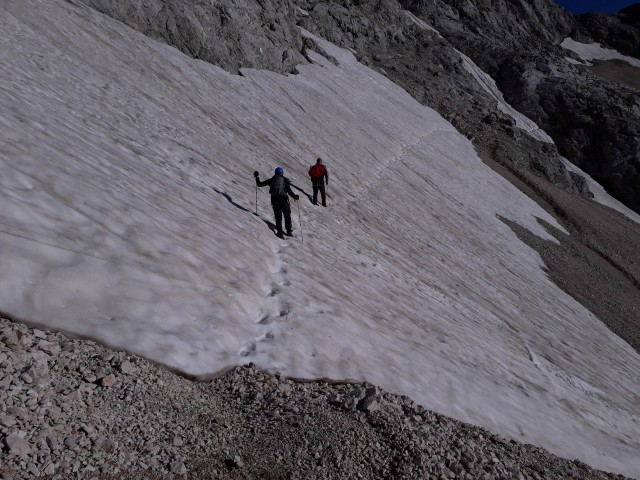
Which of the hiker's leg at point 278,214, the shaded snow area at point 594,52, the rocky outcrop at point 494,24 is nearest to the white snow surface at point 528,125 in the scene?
the rocky outcrop at point 494,24

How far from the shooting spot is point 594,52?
112000 millimetres

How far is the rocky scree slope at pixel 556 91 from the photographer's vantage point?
218 ft

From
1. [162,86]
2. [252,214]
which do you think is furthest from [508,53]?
[252,214]

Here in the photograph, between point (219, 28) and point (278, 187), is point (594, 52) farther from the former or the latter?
point (278, 187)

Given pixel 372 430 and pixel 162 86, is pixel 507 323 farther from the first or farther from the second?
pixel 162 86

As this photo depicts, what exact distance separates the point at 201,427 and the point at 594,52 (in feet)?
436

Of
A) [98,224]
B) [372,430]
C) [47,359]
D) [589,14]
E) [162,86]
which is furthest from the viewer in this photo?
[589,14]

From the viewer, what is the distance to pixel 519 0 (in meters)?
109

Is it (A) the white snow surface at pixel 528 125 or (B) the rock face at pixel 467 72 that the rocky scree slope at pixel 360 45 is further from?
(A) the white snow surface at pixel 528 125

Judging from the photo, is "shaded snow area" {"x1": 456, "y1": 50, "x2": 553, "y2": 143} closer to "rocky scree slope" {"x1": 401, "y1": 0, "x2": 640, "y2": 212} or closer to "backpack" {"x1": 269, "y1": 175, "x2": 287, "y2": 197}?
"rocky scree slope" {"x1": 401, "y1": 0, "x2": 640, "y2": 212}

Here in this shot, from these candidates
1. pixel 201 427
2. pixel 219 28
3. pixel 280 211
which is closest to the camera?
pixel 201 427

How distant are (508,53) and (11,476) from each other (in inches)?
3584

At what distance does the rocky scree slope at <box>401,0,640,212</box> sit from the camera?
6644cm

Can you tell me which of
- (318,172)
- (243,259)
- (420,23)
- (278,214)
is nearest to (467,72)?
(420,23)
